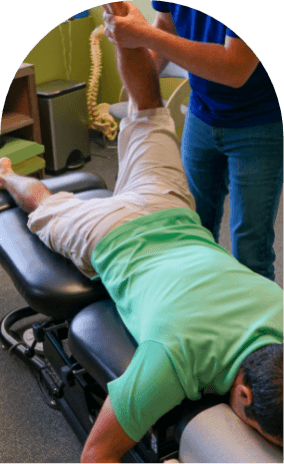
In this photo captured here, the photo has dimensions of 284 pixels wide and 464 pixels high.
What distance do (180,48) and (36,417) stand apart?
0.57 metres

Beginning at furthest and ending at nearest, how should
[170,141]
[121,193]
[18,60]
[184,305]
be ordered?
[121,193] < [170,141] < [184,305] < [18,60]

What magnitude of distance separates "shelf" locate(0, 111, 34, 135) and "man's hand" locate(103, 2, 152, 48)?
0.14 m

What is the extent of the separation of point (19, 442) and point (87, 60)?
1.72 feet

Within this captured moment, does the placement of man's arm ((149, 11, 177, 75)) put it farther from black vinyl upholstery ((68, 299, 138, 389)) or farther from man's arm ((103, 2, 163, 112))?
black vinyl upholstery ((68, 299, 138, 389))

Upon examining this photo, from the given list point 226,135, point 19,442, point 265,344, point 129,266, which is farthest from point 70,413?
point 226,135

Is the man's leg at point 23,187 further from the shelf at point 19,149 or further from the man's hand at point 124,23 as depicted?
the man's hand at point 124,23

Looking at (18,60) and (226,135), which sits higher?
(18,60)

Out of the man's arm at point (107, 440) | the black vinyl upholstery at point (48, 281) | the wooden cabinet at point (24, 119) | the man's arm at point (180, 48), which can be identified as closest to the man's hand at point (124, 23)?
the man's arm at point (180, 48)

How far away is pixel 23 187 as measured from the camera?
87 cm

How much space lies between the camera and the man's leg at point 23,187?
0.71 m

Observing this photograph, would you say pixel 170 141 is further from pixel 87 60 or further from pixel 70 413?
pixel 70 413

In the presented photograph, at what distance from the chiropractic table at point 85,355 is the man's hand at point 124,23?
212 millimetres

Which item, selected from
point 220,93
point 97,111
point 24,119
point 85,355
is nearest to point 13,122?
point 24,119

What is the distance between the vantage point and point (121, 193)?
88 centimetres
